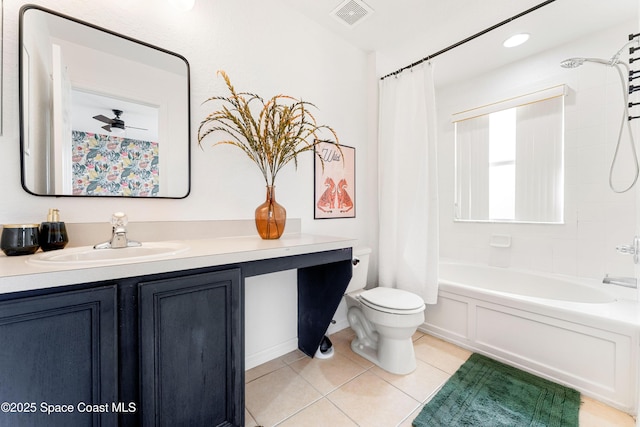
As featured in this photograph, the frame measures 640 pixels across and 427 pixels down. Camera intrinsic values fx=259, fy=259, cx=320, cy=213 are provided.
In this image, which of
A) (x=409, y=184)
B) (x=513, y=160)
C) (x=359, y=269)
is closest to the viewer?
(x=359, y=269)

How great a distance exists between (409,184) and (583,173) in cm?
147

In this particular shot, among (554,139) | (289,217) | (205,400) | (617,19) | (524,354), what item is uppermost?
(617,19)

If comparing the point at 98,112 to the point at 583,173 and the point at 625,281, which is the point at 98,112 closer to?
the point at 625,281

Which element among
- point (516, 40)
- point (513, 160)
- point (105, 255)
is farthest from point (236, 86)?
point (513, 160)

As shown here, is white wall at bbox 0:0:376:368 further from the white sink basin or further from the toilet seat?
the toilet seat

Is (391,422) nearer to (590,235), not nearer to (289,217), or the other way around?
(289,217)

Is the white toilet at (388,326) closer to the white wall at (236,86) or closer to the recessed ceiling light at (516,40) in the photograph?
the white wall at (236,86)

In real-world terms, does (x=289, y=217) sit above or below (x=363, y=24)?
below

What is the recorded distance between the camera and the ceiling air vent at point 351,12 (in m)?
1.83

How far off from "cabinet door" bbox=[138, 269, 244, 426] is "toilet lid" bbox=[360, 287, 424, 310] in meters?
0.95

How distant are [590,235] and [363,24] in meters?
2.52

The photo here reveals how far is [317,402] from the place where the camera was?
1.43 m

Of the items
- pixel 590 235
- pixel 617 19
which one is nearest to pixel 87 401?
pixel 590 235

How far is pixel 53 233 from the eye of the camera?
1040mm
